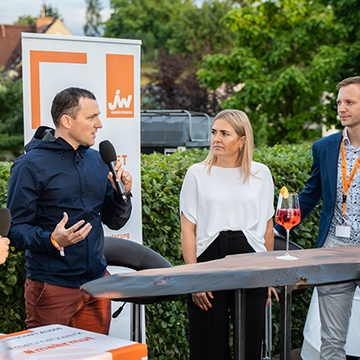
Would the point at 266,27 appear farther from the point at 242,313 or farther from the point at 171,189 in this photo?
the point at 242,313

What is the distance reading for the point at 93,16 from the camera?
4469 inches

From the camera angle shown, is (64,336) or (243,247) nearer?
(64,336)

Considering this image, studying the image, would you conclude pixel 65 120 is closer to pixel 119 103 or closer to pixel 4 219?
pixel 119 103

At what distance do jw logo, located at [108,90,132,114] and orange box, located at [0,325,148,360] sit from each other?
219cm

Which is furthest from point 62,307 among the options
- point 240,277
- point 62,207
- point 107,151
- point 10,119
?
point 10,119

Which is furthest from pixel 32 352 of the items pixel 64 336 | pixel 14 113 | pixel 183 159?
pixel 14 113

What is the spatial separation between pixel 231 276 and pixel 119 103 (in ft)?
Result: 6.79

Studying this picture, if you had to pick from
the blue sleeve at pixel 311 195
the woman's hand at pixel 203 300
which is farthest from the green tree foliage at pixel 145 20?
the woman's hand at pixel 203 300

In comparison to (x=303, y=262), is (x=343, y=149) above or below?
above

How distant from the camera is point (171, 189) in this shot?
5.45 meters

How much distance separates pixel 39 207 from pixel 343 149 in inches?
82.7

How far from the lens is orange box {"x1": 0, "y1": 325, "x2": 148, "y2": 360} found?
264 cm

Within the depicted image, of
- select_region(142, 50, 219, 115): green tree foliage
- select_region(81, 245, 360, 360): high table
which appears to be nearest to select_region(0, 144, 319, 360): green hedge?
select_region(81, 245, 360, 360): high table

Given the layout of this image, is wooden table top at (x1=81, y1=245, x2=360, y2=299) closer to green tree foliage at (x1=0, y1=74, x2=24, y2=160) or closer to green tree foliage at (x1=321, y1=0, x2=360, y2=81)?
green tree foliage at (x1=321, y1=0, x2=360, y2=81)
